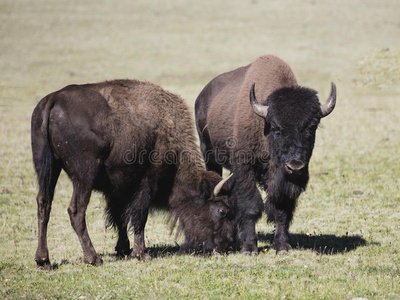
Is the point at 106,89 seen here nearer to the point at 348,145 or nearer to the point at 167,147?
the point at 167,147

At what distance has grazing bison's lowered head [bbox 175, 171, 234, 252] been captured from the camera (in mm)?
7957

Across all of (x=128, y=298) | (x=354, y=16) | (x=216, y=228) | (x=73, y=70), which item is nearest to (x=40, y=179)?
(x=128, y=298)

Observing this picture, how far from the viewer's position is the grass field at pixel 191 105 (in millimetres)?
6461

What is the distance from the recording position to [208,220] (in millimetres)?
7996

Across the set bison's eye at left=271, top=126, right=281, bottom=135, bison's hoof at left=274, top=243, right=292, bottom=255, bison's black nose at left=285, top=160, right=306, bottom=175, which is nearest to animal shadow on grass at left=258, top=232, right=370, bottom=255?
bison's hoof at left=274, top=243, right=292, bottom=255

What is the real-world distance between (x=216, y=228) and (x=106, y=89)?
2585 mm

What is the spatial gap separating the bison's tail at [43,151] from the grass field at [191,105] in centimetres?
108

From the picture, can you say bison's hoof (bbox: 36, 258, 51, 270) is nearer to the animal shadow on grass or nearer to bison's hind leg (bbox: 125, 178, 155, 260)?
bison's hind leg (bbox: 125, 178, 155, 260)

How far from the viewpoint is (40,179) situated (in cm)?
696

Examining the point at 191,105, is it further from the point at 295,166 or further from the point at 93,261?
the point at 93,261

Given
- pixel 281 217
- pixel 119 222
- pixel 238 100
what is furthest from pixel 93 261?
pixel 238 100

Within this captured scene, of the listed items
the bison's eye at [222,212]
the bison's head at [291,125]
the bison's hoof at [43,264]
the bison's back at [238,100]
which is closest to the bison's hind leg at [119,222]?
the bison's hoof at [43,264]

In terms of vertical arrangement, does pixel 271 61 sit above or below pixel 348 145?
above

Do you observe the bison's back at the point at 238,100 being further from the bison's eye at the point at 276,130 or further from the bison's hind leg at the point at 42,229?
the bison's hind leg at the point at 42,229
